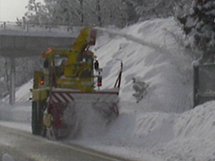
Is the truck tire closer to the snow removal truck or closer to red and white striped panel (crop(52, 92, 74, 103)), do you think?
the snow removal truck

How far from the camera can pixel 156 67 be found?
24.5 metres

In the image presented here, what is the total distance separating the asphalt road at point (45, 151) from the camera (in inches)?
452

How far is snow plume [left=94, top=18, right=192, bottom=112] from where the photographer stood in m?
20.6

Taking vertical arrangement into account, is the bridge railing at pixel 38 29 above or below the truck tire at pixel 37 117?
above

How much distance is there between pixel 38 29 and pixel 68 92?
2942 cm

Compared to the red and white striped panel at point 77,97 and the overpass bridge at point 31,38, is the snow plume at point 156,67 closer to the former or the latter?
the red and white striped panel at point 77,97

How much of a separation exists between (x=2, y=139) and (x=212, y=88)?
23.5ft

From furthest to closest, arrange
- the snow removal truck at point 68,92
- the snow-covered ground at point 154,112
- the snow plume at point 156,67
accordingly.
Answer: the snow plume at point 156,67
the snow removal truck at point 68,92
the snow-covered ground at point 154,112

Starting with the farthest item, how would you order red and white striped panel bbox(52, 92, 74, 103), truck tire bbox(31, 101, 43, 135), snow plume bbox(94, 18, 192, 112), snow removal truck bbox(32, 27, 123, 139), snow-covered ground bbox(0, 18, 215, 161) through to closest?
snow plume bbox(94, 18, 192, 112) → truck tire bbox(31, 101, 43, 135) → snow removal truck bbox(32, 27, 123, 139) → red and white striped panel bbox(52, 92, 74, 103) → snow-covered ground bbox(0, 18, 215, 161)

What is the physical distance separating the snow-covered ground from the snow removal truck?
506 millimetres

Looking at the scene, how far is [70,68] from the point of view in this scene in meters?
16.8

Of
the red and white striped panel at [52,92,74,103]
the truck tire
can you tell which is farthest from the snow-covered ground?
the truck tire

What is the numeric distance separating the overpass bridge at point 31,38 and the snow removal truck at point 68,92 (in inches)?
940

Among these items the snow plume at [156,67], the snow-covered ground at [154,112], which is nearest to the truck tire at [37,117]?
the snow-covered ground at [154,112]
